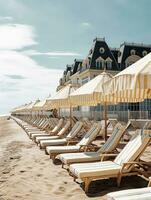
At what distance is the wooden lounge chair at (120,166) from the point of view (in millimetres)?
6398

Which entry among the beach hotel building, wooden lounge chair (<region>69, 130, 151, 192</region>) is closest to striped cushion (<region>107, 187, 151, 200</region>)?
wooden lounge chair (<region>69, 130, 151, 192</region>)

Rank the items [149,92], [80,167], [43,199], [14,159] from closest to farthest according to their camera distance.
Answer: [43,199], [80,167], [149,92], [14,159]

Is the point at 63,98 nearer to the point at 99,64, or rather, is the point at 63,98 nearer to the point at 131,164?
the point at 131,164

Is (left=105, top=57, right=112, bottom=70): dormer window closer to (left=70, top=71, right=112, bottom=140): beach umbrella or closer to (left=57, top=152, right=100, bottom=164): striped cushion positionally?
(left=70, top=71, right=112, bottom=140): beach umbrella

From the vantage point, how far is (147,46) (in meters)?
53.2

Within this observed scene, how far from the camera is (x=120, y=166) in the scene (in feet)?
22.6

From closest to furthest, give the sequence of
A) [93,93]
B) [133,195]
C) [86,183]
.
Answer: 1. [133,195]
2. [86,183]
3. [93,93]

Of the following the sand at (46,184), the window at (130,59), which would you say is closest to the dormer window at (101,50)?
the window at (130,59)

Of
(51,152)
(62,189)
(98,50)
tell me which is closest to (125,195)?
(62,189)

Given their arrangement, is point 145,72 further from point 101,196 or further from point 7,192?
point 7,192

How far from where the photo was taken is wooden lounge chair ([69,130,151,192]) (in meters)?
6.40

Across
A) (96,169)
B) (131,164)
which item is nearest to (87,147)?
(131,164)

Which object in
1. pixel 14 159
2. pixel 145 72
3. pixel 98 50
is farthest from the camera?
pixel 98 50

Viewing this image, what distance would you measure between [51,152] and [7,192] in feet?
10.9
